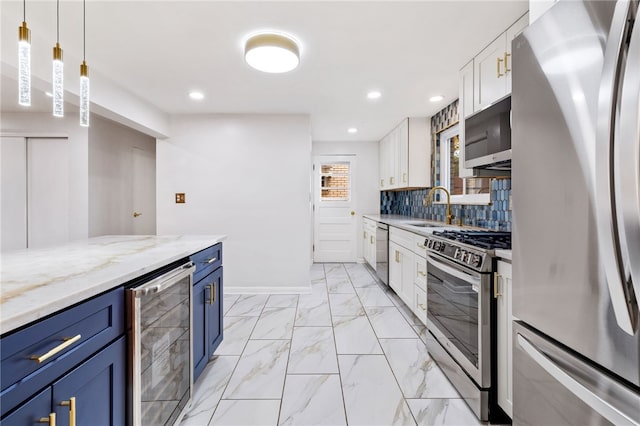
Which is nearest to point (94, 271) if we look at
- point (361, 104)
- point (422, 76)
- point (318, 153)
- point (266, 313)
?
point (266, 313)

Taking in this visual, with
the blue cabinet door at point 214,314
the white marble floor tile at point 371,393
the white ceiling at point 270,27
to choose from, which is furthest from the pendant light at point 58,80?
the white marble floor tile at point 371,393

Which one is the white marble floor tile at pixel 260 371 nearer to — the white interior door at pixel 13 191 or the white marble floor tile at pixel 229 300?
the white marble floor tile at pixel 229 300

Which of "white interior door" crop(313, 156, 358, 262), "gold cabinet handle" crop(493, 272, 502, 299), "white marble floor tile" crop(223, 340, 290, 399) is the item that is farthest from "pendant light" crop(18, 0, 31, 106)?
"white interior door" crop(313, 156, 358, 262)

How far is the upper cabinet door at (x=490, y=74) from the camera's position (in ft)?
6.24

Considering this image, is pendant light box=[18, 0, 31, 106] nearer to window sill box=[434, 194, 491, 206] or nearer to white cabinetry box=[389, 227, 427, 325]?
white cabinetry box=[389, 227, 427, 325]

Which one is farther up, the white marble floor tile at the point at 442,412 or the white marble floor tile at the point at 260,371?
the white marble floor tile at the point at 260,371

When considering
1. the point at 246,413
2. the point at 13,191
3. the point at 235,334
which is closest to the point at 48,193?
the point at 13,191

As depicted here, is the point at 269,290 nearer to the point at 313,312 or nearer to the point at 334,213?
the point at 313,312

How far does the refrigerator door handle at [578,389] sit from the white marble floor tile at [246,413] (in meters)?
1.32

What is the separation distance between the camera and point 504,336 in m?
1.46

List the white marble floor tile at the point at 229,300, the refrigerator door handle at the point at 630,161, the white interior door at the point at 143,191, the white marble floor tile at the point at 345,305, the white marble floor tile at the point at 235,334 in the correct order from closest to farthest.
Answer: the refrigerator door handle at the point at 630,161, the white marble floor tile at the point at 235,334, the white marble floor tile at the point at 345,305, the white marble floor tile at the point at 229,300, the white interior door at the point at 143,191

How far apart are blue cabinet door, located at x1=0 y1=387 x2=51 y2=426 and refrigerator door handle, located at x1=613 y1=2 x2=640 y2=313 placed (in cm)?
138

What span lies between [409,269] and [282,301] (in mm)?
1580

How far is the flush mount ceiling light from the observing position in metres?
1.96
